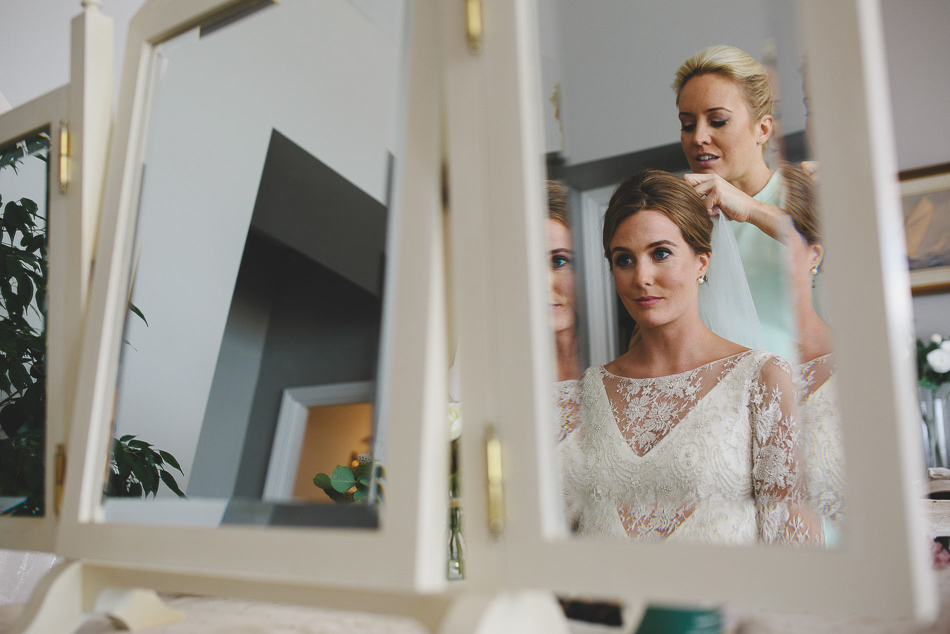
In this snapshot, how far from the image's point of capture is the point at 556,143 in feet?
2.40

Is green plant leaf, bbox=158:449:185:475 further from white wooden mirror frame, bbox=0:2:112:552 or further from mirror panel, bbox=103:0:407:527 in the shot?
white wooden mirror frame, bbox=0:2:112:552

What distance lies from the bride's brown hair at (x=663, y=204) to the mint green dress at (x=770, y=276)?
0.04m

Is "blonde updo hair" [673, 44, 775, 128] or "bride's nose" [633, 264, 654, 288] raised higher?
"blonde updo hair" [673, 44, 775, 128]

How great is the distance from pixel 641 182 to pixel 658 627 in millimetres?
509

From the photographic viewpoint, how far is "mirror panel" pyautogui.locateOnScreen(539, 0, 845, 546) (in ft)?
2.41

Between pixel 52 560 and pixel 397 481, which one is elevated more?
pixel 397 481

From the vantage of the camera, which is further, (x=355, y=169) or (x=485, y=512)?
(x=355, y=169)

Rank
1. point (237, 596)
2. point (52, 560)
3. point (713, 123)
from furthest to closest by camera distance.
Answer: point (52, 560), point (713, 123), point (237, 596)

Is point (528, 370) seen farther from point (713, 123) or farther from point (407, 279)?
point (713, 123)

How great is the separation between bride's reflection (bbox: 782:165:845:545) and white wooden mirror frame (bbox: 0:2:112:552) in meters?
0.74

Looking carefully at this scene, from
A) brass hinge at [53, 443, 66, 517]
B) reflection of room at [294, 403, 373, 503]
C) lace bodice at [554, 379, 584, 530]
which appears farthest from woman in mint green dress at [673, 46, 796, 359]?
brass hinge at [53, 443, 66, 517]

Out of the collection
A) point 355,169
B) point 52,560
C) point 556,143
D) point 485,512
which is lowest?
point 52,560

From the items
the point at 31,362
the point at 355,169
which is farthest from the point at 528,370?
the point at 31,362

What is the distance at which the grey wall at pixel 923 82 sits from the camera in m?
1.96
